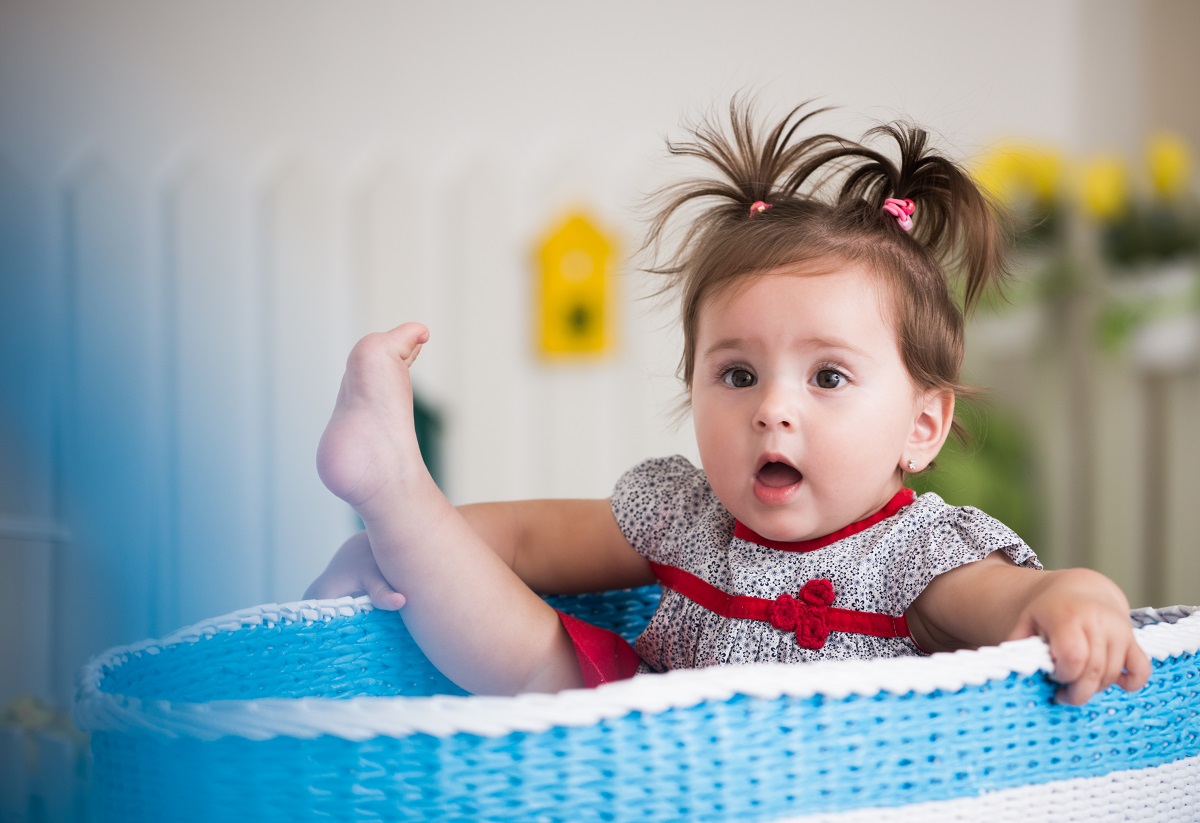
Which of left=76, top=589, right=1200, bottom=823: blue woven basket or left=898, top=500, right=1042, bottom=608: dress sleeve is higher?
left=898, top=500, right=1042, bottom=608: dress sleeve

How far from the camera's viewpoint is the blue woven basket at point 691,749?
0.44m

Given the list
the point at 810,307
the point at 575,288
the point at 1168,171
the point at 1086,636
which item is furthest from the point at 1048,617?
the point at 1168,171

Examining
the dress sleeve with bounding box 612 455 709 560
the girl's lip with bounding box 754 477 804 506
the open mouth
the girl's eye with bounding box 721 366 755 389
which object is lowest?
the dress sleeve with bounding box 612 455 709 560

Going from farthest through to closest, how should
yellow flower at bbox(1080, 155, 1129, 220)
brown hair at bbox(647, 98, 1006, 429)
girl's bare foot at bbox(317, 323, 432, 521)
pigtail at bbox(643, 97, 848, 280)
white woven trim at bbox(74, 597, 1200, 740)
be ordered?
yellow flower at bbox(1080, 155, 1129, 220)
pigtail at bbox(643, 97, 848, 280)
brown hair at bbox(647, 98, 1006, 429)
girl's bare foot at bbox(317, 323, 432, 521)
white woven trim at bbox(74, 597, 1200, 740)

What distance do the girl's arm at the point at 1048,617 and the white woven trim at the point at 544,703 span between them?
18 mm

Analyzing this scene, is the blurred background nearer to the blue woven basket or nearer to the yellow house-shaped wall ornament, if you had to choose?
the yellow house-shaped wall ornament

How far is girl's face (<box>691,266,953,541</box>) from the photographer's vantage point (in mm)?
726

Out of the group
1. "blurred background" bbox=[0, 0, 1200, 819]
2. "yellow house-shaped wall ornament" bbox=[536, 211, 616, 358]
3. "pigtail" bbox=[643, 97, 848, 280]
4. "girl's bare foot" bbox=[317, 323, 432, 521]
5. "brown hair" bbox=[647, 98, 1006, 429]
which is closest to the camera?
"girl's bare foot" bbox=[317, 323, 432, 521]

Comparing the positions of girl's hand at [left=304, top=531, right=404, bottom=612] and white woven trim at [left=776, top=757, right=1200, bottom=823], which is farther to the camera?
girl's hand at [left=304, top=531, right=404, bottom=612]

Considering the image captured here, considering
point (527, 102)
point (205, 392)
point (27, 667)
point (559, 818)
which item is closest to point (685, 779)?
point (559, 818)

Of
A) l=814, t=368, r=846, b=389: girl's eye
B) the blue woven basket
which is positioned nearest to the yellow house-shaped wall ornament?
l=814, t=368, r=846, b=389: girl's eye

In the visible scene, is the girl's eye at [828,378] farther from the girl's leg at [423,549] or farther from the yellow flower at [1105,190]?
the yellow flower at [1105,190]

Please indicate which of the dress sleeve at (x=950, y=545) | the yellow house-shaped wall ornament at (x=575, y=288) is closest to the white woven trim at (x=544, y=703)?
the dress sleeve at (x=950, y=545)

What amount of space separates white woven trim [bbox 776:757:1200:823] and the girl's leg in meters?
0.32
